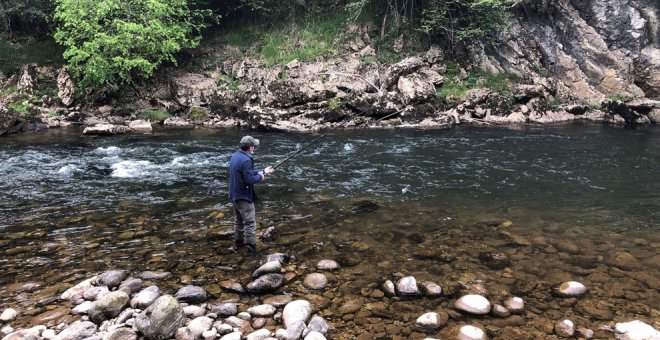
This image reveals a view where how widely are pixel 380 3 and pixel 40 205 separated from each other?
2544cm

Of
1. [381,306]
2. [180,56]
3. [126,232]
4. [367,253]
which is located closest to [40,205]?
[126,232]

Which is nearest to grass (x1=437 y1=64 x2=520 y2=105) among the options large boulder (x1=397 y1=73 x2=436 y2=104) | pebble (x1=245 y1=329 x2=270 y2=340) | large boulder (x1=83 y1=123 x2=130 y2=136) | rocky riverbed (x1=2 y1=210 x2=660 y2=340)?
large boulder (x1=397 y1=73 x2=436 y2=104)

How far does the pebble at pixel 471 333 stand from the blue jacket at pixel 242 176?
370 cm

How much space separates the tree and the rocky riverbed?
56.5ft

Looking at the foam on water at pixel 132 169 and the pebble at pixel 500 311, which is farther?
the foam on water at pixel 132 169

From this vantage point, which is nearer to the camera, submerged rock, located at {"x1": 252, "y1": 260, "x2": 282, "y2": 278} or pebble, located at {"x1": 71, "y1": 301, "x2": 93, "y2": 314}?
pebble, located at {"x1": 71, "y1": 301, "x2": 93, "y2": 314}

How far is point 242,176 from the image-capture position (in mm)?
7023

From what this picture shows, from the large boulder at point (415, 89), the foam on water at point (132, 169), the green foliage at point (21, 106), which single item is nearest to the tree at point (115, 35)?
the green foliage at point (21, 106)

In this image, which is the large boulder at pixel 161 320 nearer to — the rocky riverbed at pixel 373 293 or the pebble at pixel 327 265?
the rocky riverbed at pixel 373 293

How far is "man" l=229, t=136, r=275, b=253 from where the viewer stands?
274 inches

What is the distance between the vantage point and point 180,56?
95.0 ft

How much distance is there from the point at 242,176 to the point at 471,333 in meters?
4.06

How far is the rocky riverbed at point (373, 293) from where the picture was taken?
5.04 metres

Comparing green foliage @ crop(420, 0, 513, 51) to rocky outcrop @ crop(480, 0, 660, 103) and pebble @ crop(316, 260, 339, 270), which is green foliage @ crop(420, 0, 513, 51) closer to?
rocky outcrop @ crop(480, 0, 660, 103)
